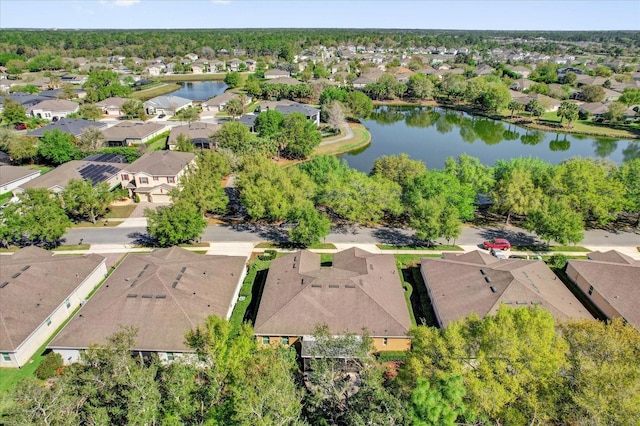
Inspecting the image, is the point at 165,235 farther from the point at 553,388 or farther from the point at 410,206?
the point at 553,388

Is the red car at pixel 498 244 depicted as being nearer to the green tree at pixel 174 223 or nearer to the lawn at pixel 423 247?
the lawn at pixel 423 247

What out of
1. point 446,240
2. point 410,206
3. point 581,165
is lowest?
point 446,240

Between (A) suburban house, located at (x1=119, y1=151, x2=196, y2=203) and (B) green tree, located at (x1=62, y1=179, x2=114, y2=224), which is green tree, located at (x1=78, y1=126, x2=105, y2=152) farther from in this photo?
(B) green tree, located at (x1=62, y1=179, x2=114, y2=224)

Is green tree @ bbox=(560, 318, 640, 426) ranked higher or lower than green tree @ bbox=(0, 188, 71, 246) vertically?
higher

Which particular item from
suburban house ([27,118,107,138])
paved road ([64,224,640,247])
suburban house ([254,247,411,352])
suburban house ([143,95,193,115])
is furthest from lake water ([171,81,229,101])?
suburban house ([254,247,411,352])

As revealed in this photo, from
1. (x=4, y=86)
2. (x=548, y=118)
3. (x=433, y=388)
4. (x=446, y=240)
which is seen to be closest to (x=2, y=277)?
(x=433, y=388)

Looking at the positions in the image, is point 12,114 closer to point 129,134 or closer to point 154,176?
point 129,134

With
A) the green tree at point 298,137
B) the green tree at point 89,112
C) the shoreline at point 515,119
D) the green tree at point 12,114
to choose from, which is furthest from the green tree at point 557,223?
the green tree at point 12,114
